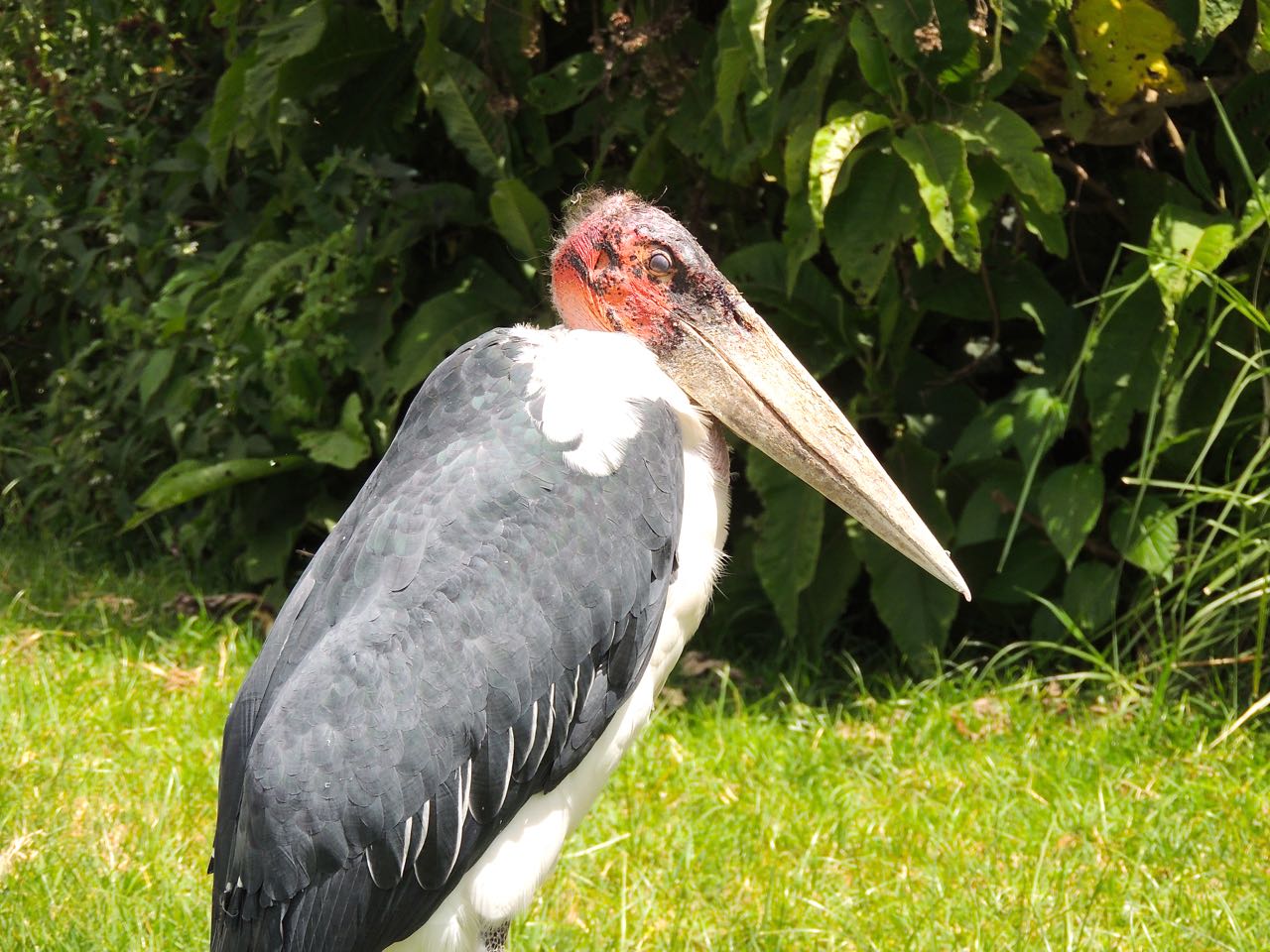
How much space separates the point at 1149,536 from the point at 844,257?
1066 millimetres

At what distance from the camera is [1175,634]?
4.11 metres

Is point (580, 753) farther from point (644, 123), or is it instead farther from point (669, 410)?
point (644, 123)

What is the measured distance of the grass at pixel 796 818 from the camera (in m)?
3.14

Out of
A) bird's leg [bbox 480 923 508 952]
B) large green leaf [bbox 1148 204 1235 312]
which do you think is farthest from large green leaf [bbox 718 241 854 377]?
bird's leg [bbox 480 923 508 952]

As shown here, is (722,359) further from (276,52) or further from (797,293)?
(276,52)

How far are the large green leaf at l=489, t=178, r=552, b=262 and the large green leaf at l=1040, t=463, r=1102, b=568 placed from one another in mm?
1494

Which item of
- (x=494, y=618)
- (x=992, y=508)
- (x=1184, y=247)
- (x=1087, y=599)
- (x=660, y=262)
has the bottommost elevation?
(x=1087, y=599)

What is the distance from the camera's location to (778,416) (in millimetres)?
2838

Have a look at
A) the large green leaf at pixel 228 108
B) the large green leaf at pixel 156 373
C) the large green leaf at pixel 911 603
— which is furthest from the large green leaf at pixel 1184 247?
the large green leaf at pixel 156 373

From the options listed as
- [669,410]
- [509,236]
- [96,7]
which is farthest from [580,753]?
[96,7]

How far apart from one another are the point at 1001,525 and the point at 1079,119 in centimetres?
105

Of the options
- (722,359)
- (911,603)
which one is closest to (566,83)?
(911,603)

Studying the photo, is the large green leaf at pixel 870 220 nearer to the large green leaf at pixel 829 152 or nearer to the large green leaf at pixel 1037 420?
the large green leaf at pixel 829 152

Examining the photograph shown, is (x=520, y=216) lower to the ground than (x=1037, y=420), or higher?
higher
